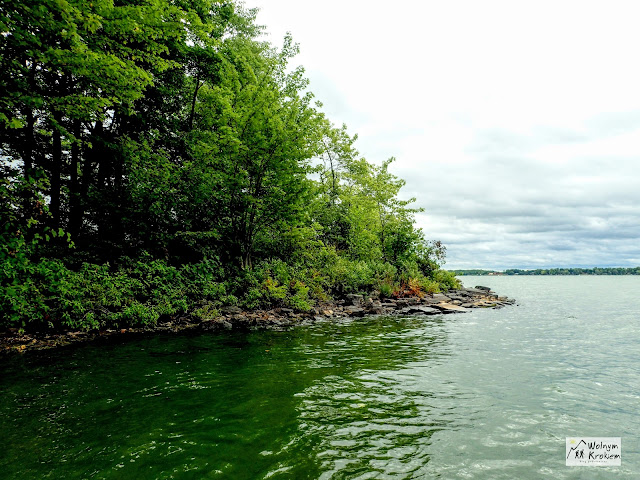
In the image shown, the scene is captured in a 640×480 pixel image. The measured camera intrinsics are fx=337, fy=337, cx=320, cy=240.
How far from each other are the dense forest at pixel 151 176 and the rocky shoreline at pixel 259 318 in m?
0.48

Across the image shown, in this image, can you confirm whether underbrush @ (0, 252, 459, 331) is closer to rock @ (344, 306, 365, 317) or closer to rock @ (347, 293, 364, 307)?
rock @ (347, 293, 364, 307)

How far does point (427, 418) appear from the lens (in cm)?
579

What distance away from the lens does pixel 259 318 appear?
53.1 ft

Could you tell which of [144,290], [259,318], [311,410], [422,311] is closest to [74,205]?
[144,290]

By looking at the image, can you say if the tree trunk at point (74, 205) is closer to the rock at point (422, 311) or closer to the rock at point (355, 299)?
the rock at point (355, 299)

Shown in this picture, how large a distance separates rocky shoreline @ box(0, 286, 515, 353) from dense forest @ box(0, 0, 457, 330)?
1.58ft

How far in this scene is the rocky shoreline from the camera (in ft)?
36.2

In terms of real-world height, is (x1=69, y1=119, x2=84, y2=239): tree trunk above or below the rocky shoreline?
above


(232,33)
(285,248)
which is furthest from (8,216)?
(232,33)

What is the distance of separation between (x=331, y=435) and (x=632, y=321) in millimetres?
22843

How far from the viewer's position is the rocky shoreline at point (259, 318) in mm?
11047

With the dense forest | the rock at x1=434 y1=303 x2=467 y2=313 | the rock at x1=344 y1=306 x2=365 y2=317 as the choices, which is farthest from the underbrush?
the rock at x1=434 y1=303 x2=467 y2=313

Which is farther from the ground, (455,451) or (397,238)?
(397,238)

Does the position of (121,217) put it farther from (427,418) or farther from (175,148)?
(427,418)
